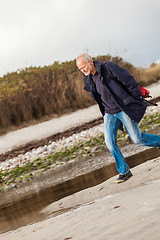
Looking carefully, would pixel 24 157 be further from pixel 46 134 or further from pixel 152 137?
pixel 152 137

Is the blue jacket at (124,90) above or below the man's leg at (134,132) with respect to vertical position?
above

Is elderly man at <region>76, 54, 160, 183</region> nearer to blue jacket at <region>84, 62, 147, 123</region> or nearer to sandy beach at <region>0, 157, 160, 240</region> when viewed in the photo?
blue jacket at <region>84, 62, 147, 123</region>

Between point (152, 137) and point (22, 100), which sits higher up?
point (22, 100)

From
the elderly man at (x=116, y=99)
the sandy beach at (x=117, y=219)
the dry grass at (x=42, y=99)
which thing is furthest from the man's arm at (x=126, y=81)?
the dry grass at (x=42, y=99)

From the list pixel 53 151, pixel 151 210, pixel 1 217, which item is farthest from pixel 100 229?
pixel 53 151

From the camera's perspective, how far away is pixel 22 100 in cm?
1424

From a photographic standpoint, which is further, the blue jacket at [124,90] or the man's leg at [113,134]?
the man's leg at [113,134]

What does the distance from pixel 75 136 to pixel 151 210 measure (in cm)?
812

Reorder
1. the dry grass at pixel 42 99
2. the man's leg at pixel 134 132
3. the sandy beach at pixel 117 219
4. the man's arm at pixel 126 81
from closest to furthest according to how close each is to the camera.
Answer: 1. the sandy beach at pixel 117 219
2. the man's arm at pixel 126 81
3. the man's leg at pixel 134 132
4. the dry grass at pixel 42 99

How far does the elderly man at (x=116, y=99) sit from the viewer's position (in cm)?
363

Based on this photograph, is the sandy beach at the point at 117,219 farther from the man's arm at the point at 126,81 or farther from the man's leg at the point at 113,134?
the man's arm at the point at 126,81

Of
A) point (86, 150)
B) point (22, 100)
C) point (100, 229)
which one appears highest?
point (22, 100)

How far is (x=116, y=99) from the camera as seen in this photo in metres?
3.64

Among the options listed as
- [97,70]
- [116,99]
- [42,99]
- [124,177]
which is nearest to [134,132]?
[116,99]
